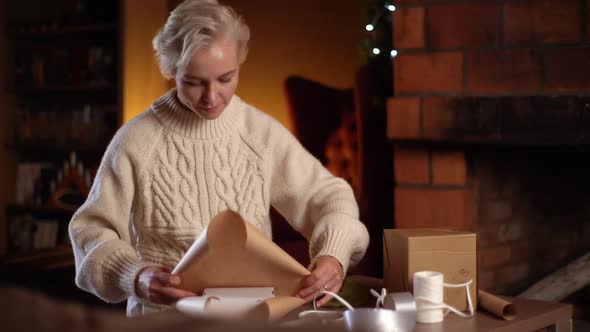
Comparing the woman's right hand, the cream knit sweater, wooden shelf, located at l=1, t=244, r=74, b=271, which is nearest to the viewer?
the woman's right hand

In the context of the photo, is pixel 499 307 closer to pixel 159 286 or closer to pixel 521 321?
pixel 521 321

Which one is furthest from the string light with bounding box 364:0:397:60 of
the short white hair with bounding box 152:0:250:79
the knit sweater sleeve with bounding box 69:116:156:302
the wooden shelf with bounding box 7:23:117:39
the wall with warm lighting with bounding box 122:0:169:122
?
the wooden shelf with bounding box 7:23:117:39

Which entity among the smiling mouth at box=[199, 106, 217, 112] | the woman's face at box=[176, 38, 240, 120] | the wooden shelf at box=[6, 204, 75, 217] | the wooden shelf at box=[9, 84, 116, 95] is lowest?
the wooden shelf at box=[6, 204, 75, 217]

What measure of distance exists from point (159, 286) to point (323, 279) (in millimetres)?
308

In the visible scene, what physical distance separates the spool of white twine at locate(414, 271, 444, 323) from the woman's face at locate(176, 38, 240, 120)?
62 cm

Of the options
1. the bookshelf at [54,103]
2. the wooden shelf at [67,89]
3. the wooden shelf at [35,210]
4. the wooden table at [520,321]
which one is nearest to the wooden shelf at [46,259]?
the bookshelf at [54,103]

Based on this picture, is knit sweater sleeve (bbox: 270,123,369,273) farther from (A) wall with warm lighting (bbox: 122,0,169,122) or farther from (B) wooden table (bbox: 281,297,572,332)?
(A) wall with warm lighting (bbox: 122,0,169,122)

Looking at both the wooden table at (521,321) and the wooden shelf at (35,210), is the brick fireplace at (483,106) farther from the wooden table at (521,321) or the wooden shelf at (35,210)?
the wooden shelf at (35,210)

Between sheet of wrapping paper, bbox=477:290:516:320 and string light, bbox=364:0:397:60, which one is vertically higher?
string light, bbox=364:0:397:60

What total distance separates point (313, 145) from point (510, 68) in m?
1.84

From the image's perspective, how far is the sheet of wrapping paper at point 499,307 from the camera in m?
1.44

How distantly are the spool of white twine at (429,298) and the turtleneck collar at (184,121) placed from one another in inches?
26.7

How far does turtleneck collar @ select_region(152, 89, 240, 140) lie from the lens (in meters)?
1.86

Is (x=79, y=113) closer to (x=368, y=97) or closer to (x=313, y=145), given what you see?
(x=313, y=145)
